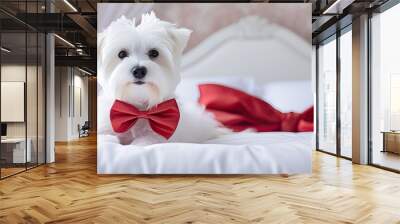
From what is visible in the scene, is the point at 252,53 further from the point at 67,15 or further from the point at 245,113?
the point at 67,15

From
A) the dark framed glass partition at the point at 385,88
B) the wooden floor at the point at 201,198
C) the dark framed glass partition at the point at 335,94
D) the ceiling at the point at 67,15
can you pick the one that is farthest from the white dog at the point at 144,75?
the dark framed glass partition at the point at 335,94

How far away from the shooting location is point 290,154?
5.62 metres

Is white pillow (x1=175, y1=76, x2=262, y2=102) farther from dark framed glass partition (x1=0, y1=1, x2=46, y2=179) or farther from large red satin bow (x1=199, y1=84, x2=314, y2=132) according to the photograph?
dark framed glass partition (x1=0, y1=1, x2=46, y2=179)

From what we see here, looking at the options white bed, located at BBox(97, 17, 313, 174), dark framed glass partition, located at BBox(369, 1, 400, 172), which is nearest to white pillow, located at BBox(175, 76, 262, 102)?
white bed, located at BBox(97, 17, 313, 174)

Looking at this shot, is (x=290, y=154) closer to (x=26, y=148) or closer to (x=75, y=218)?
(x=75, y=218)

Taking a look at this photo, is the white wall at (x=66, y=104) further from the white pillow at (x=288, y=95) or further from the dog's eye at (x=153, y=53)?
the white pillow at (x=288, y=95)

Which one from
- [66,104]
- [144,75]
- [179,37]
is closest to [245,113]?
[179,37]

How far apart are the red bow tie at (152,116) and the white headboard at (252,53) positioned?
0.57 meters

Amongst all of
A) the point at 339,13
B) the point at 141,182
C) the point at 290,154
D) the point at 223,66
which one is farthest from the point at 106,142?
the point at 339,13

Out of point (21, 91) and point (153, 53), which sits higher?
point (153, 53)

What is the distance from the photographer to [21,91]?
638 centimetres

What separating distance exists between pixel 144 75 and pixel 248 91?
1543 millimetres

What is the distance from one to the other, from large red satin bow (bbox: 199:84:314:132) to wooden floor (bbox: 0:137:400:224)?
0.77m

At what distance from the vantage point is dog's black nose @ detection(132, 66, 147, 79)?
5.18 metres
